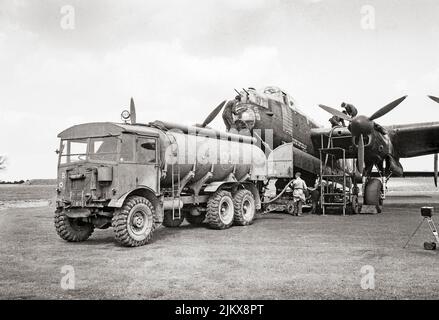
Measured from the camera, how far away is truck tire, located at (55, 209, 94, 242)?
10.7 m

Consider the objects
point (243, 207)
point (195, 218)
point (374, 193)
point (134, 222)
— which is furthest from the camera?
point (374, 193)

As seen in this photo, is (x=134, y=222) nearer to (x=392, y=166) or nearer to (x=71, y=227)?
(x=71, y=227)

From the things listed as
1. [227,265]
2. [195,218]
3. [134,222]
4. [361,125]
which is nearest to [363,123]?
[361,125]

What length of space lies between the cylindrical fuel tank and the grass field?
1977mm

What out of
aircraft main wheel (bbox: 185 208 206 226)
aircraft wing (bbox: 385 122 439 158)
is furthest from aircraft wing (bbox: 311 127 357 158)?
aircraft main wheel (bbox: 185 208 206 226)

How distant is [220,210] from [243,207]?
4.95 ft

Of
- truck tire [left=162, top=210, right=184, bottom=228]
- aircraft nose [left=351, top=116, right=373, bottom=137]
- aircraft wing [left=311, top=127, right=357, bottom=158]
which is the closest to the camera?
truck tire [left=162, top=210, right=184, bottom=228]

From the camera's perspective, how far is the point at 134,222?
33.2 ft

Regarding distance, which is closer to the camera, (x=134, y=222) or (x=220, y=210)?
(x=134, y=222)

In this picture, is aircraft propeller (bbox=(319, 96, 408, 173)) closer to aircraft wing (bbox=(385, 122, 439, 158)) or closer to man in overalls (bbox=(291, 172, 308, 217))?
man in overalls (bbox=(291, 172, 308, 217))

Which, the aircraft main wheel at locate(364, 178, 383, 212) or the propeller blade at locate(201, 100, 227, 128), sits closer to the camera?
the propeller blade at locate(201, 100, 227, 128)
